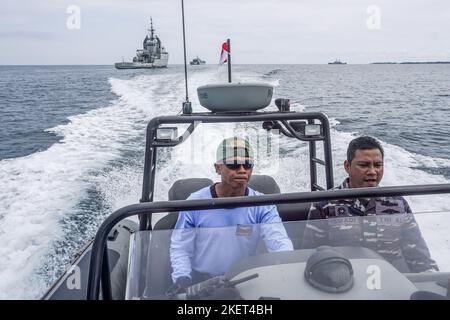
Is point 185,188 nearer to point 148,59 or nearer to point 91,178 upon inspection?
point 91,178

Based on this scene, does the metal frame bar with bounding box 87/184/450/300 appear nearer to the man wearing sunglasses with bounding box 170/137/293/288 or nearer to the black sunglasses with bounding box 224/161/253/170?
the man wearing sunglasses with bounding box 170/137/293/288

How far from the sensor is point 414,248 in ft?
6.03

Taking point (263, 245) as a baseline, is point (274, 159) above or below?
below

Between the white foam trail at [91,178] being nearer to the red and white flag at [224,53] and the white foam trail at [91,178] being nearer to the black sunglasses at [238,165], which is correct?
the black sunglasses at [238,165]

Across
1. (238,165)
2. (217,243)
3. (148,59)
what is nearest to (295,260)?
(217,243)

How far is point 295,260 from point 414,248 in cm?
68

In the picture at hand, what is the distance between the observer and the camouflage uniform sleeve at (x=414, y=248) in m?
1.62

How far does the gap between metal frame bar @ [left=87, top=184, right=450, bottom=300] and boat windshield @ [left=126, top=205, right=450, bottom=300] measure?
0.59ft

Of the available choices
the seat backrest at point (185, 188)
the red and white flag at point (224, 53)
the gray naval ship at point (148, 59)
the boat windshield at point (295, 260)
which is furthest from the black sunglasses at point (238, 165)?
the gray naval ship at point (148, 59)

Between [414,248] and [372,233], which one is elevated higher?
[372,233]

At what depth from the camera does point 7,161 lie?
27.1 feet
